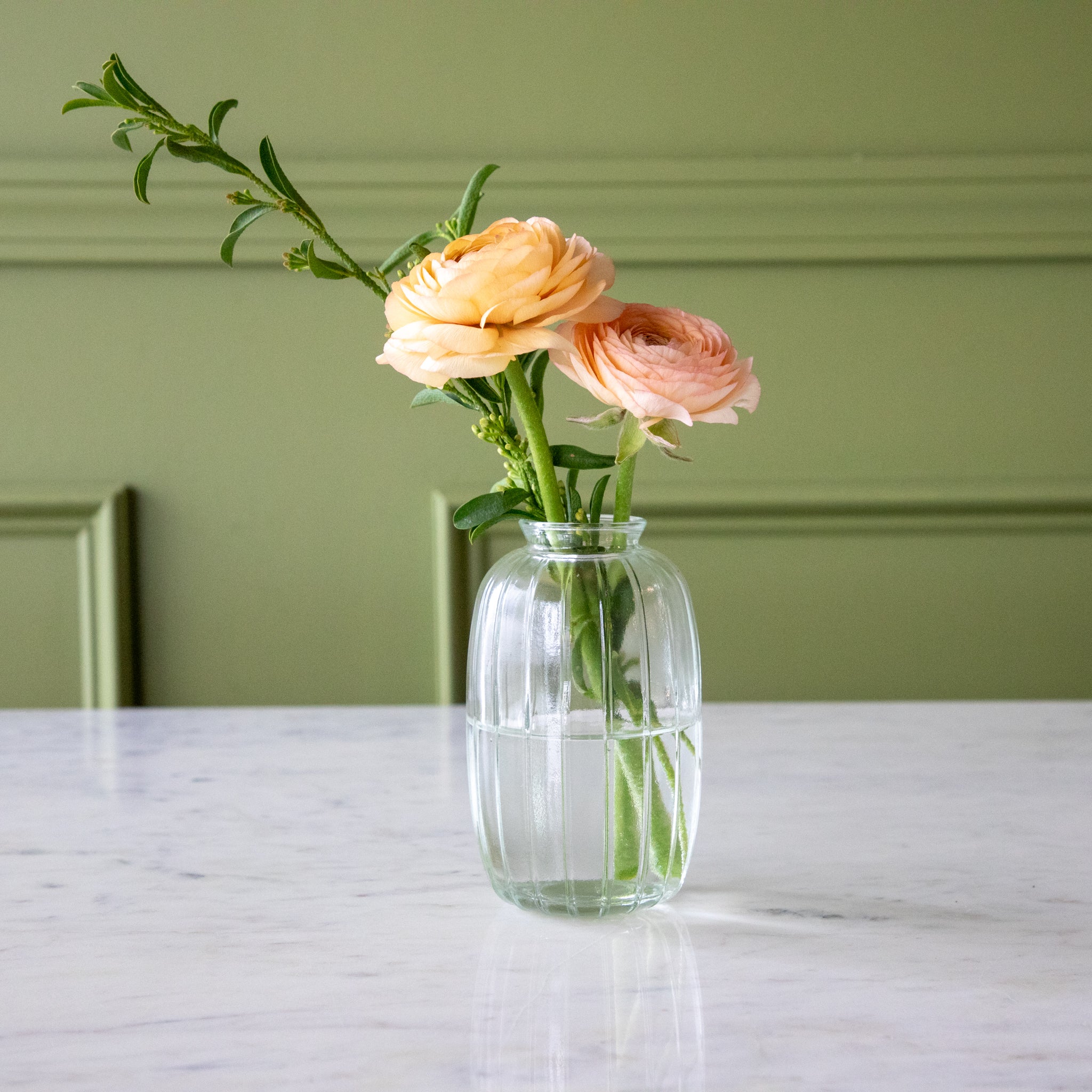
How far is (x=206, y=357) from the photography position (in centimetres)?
114

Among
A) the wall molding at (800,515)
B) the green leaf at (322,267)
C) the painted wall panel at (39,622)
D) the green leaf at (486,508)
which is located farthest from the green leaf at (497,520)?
the painted wall panel at (39,622)

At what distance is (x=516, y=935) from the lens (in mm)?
437

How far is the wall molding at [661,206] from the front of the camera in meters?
1.10

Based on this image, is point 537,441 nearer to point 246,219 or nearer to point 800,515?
point 246,219

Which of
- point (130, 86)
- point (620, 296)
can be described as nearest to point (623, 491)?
point (130, 86)

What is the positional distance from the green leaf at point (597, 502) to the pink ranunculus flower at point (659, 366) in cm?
4

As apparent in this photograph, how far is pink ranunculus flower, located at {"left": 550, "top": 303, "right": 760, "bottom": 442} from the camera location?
0.37 meters

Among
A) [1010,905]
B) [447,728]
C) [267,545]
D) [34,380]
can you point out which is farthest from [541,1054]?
[34,380]

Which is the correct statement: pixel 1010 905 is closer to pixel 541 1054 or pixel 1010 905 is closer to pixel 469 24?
pixel 541 1054

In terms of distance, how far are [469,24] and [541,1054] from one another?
1002 millimetres

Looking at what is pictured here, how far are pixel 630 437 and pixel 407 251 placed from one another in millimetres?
106

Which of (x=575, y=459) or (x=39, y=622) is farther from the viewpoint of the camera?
(x=39, y=622)

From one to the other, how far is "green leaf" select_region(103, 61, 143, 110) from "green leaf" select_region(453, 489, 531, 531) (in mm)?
176

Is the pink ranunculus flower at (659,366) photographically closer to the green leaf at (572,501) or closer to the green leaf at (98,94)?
the green leaf at (572,501)
